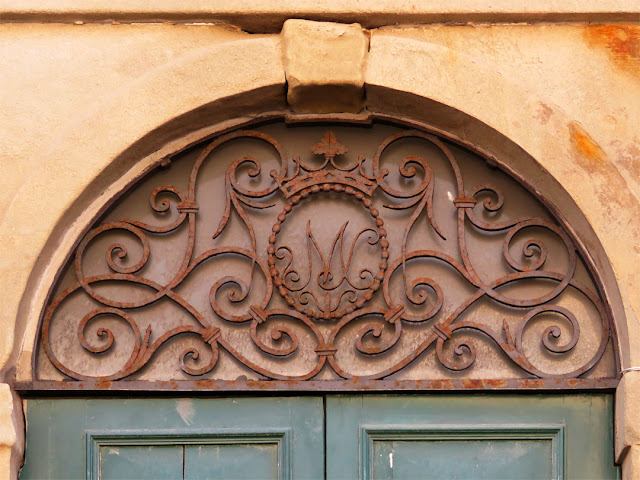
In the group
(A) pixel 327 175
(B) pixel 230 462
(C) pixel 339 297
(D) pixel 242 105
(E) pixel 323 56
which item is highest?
(E) pixel 323 56

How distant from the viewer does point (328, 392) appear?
3338mm

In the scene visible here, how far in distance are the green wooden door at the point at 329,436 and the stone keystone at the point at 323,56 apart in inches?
42.5

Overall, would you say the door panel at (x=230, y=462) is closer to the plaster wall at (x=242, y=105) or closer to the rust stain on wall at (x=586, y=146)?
the plaster wall at (x=242, y=105)

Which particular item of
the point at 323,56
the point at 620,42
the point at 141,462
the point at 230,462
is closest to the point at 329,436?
the point at 230,462

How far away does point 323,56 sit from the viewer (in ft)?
11.0

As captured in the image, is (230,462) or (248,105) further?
(248,105)

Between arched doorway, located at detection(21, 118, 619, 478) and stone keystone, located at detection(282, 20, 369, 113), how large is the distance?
0.25 m

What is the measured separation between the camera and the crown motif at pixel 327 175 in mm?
3463

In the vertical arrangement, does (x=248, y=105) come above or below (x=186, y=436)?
above

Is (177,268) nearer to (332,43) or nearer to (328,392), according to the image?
(328,392)

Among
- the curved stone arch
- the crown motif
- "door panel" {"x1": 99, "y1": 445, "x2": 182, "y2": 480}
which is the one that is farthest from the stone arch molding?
"door panel" {"x1": 99, "y1": 445, "x2": 182, "y2": 480}

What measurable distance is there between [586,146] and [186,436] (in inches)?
66.0

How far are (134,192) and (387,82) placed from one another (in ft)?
3.22

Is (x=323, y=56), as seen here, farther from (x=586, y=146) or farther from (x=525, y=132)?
(x=586, y=146)
